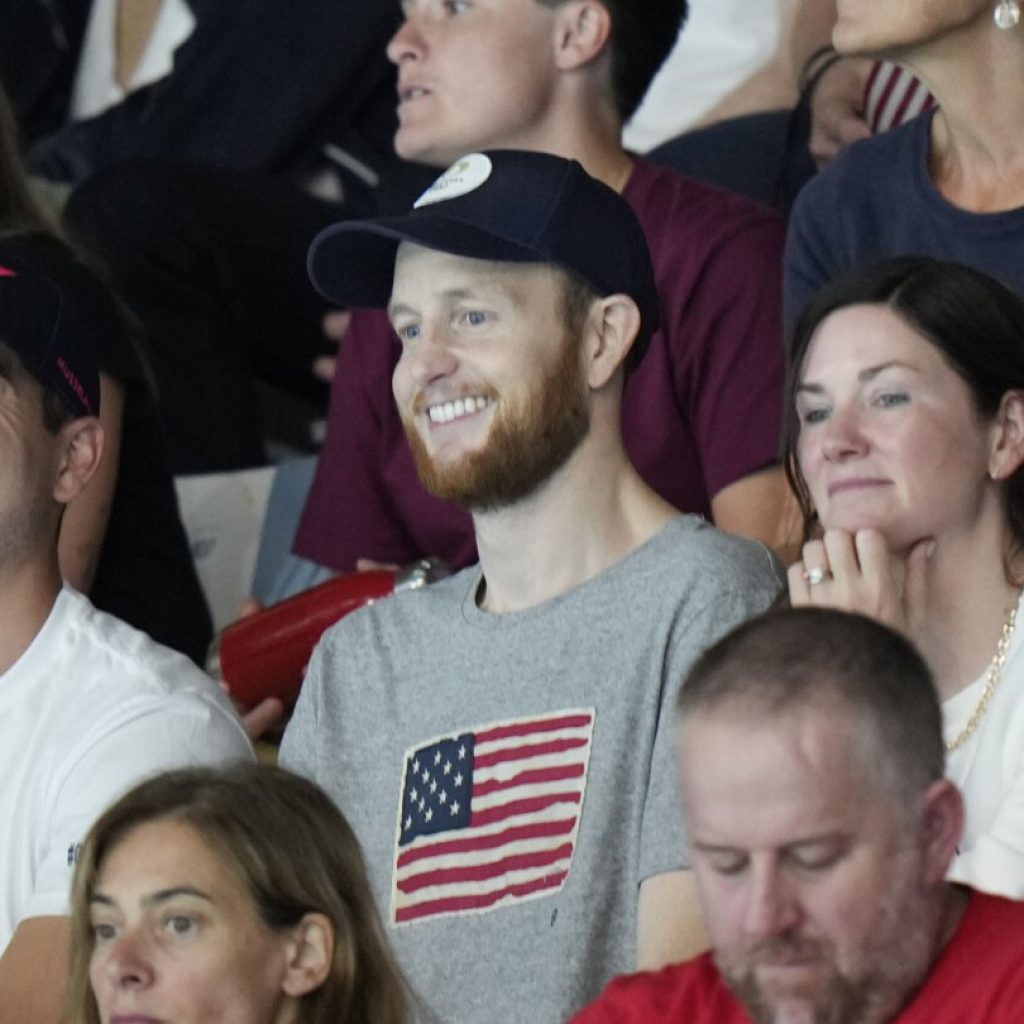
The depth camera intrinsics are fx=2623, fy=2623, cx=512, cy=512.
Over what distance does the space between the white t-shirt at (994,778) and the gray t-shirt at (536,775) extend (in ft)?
0.72

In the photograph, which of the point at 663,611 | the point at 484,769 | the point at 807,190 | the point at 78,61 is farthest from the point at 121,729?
the point at 78,61

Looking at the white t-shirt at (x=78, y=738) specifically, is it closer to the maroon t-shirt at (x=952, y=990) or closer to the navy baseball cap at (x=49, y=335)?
the navy baseball cap at (x=49, y=335)

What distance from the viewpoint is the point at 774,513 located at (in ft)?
9.64

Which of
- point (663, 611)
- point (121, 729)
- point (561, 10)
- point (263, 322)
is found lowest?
point (121, 729)

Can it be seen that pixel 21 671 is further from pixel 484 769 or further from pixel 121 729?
pixel 484 769

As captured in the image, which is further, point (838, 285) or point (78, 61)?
point (78, 61)

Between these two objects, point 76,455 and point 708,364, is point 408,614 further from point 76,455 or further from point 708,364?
point 708,364

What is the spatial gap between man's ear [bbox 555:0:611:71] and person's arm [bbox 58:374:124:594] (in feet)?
2.34

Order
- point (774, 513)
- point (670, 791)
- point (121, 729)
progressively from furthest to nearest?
point (774, 513), point (121, 729), point (670, 791)

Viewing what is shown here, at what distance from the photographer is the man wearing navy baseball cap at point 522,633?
230cm

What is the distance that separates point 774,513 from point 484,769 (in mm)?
688

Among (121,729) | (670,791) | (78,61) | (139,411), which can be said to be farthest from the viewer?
(78,61)

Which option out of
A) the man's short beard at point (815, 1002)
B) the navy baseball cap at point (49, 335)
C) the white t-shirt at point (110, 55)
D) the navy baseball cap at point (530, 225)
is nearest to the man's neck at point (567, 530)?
the navy baseball cap at point (530, 225)

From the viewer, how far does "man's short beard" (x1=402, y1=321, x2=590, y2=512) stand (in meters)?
2.49
